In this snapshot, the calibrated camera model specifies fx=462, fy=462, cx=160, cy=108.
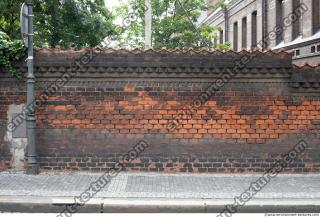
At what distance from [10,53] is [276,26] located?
15.1 meters

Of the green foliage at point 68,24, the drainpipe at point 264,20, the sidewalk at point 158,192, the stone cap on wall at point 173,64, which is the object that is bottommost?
the sidewalk at point 158,192

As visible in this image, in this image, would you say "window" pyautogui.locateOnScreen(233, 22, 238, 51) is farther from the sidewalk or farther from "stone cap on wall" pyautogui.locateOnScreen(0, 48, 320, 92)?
the sidewalk

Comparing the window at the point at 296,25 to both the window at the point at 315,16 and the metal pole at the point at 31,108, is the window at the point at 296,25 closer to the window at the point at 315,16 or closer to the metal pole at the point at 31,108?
the window at the point at 315,16

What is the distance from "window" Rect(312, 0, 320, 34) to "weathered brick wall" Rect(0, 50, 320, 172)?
8533 millimetres

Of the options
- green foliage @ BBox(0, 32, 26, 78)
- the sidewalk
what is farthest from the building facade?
green foliage @ BBox(0, 32, 26, 78)

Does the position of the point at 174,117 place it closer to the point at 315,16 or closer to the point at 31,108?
the point at 31,108

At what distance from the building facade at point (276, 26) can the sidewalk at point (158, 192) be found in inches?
175

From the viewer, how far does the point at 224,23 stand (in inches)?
1249

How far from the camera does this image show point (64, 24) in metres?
18.1

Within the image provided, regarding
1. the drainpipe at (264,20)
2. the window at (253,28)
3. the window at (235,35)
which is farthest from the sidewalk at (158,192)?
the window at (235,35)

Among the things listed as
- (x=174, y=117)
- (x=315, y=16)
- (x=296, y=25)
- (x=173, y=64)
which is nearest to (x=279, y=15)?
(x=296, y=25)

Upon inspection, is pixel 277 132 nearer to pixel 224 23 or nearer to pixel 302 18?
pixel 302 18

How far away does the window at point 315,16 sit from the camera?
18.0m

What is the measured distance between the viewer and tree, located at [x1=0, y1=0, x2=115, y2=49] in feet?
57.9
